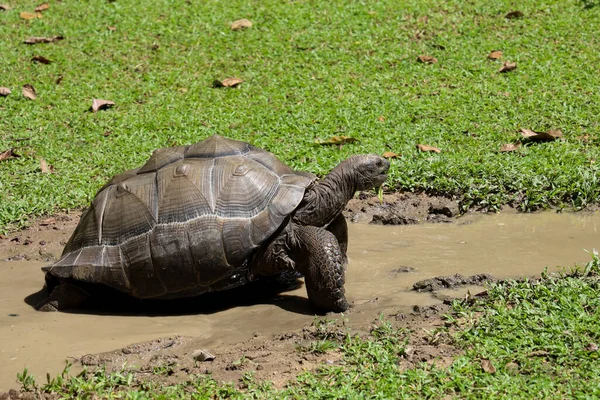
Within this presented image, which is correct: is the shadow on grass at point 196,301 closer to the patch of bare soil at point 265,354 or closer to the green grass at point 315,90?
the patch of bare soil at point 265,354

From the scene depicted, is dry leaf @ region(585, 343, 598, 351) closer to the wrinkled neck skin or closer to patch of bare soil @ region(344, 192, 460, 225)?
the wrinkled neck skin

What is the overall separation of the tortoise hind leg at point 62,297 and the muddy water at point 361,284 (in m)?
0.09

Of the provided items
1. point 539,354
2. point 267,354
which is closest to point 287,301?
point 267,354

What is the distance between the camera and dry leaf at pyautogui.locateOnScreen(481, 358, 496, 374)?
4.45 metres

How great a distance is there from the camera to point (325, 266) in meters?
5.52

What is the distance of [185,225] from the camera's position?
5629 mm

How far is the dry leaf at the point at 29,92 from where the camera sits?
32.4ft

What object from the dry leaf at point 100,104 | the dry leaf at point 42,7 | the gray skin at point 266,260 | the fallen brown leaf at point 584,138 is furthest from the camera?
the dry leaf at point 42,7

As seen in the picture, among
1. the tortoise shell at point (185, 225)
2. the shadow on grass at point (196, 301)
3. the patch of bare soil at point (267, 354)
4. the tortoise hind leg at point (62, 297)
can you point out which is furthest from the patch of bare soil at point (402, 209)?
the tortoise hind leg at point (62, 297)

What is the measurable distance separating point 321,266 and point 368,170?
108 cm

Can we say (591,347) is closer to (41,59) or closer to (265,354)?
(265,354)

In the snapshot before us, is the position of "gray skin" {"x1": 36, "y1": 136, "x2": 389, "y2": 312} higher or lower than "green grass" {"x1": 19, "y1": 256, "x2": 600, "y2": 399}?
higher

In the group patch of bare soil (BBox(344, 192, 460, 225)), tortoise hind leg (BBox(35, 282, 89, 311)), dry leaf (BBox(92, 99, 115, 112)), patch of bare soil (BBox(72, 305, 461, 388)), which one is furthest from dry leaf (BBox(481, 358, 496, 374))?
dry leaf (BBox(92, 99, 115, 112))

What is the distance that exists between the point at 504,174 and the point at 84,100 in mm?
5136
